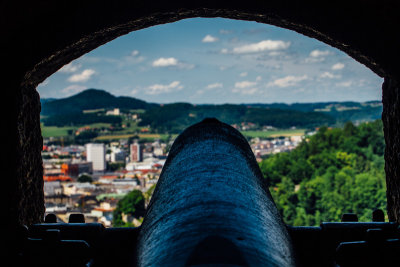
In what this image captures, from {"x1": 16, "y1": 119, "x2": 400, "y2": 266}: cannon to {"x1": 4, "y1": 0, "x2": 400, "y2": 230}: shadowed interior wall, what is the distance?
68 cm

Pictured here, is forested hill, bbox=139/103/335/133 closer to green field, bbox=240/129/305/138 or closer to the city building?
green field, bbox=240/129/305/138

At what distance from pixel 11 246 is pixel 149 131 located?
3612 inches

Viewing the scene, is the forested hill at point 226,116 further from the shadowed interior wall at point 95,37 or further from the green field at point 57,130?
the shadowed interior wall at point 95,37

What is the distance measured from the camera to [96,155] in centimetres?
7788

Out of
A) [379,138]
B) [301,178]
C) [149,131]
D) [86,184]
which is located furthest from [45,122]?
[379,138]

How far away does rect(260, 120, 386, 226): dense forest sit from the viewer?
141 feet

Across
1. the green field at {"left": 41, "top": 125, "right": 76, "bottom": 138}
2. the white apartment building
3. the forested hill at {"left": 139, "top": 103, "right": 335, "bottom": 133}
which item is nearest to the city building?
the white apartment building

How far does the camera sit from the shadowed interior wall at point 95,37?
3281 mm

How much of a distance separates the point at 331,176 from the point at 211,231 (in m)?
47.9

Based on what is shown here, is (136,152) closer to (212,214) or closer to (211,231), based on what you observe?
(212,214)

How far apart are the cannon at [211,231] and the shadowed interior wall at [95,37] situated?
677mm

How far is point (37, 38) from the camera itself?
3.39 meters

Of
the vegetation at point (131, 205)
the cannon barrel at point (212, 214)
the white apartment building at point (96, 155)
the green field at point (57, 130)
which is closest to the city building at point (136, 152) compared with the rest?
the white apartment building at point (96, 155)

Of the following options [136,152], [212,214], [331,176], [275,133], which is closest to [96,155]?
[136,152]
